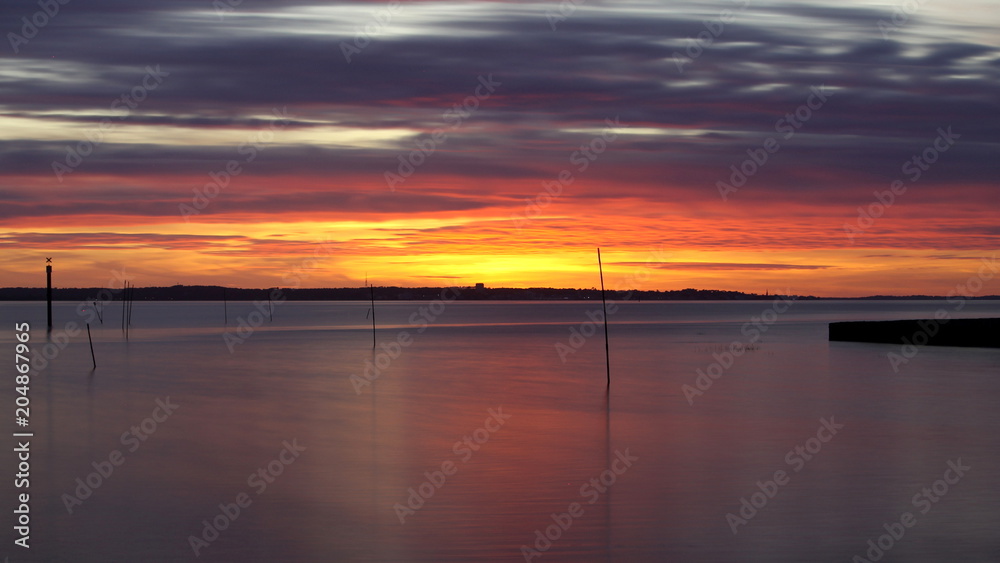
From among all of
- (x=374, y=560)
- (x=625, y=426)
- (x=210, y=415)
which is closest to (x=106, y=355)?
(x=210, y=415)

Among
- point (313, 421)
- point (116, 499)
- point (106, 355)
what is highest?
point (106, 355)

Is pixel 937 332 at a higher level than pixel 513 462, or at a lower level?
higher

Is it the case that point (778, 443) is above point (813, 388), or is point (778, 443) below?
below

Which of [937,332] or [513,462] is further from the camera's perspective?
[937,332]

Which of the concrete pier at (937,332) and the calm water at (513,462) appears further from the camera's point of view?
the concrete pier at (937,332)

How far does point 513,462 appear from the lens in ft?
60.1

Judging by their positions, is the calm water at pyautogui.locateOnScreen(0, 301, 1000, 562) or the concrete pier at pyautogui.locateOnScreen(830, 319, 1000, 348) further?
the concrete pier at pyautogui.locateOnScreen(830, 319, 1000, 348)

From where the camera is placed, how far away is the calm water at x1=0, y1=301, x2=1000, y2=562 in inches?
497

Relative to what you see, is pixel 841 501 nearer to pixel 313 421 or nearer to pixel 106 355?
pixel 313 421

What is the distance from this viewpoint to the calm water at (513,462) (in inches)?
497

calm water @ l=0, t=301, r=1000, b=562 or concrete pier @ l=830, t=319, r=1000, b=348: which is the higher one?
concrete pier @ l=830, t=319, r=1000, b=348

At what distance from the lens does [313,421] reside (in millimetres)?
24453

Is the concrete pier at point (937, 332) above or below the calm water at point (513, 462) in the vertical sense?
above

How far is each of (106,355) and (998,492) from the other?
143 feet
